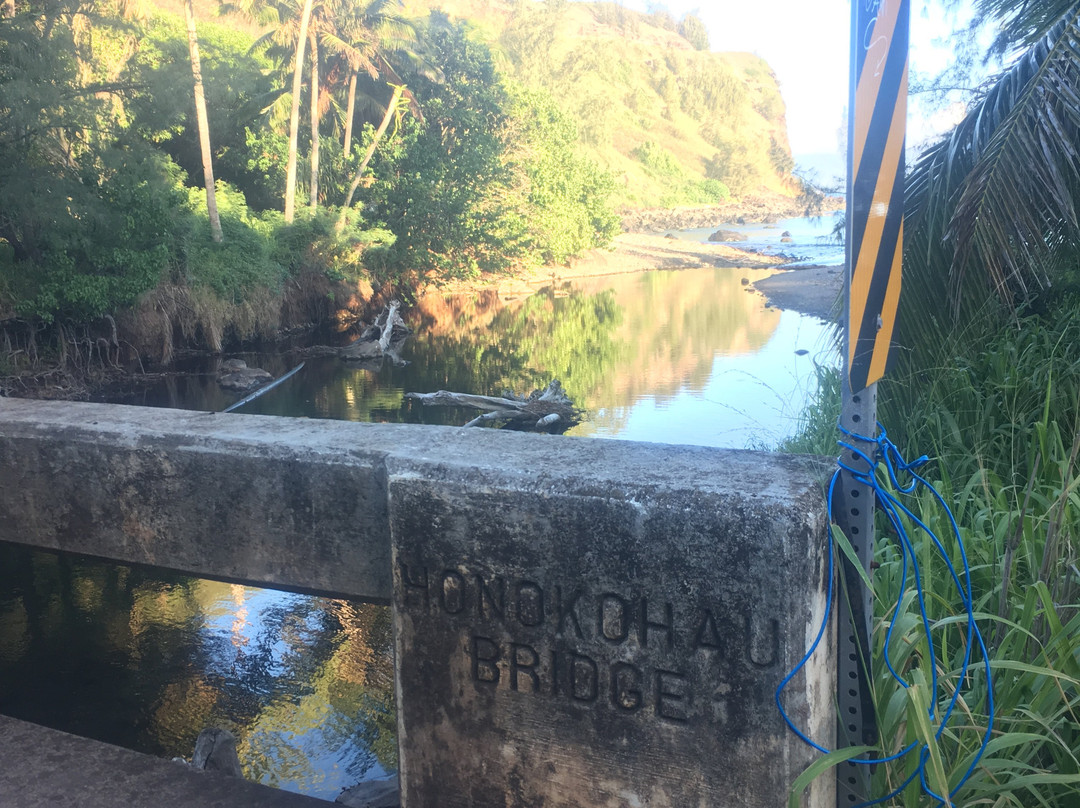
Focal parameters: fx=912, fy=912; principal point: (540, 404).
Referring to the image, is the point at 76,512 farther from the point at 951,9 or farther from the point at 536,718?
the point at 951,9

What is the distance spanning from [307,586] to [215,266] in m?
17.5

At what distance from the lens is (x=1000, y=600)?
2.14m

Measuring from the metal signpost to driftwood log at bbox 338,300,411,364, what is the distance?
702 inches

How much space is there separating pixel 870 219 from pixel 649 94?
93.7 metres

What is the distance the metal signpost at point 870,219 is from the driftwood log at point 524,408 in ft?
35.6

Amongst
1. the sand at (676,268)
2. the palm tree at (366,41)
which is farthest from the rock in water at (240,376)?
the palm tree at (366,41)

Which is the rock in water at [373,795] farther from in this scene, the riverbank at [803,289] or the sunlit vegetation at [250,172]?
the riverbank at [803,289]

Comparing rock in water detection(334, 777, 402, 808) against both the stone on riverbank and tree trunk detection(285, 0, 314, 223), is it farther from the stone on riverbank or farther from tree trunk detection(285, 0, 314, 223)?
the stone on riverbank

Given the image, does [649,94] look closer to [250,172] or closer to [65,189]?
[250,172]

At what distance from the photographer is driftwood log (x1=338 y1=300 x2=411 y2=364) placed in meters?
19.2

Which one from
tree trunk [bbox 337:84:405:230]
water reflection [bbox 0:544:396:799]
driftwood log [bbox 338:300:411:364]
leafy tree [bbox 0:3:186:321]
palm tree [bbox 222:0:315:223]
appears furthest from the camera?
tree trunk [bbox 337:84:405:230]

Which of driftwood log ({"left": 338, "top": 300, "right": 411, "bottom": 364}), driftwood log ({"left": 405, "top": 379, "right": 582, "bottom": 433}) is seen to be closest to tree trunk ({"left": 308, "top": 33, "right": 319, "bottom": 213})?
driftwood log ({"left": 338, "top": 300, "right": 411, "bottom": 364})

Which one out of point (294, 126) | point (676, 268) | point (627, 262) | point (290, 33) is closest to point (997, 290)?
point (294, 126)

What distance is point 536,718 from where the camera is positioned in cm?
206
